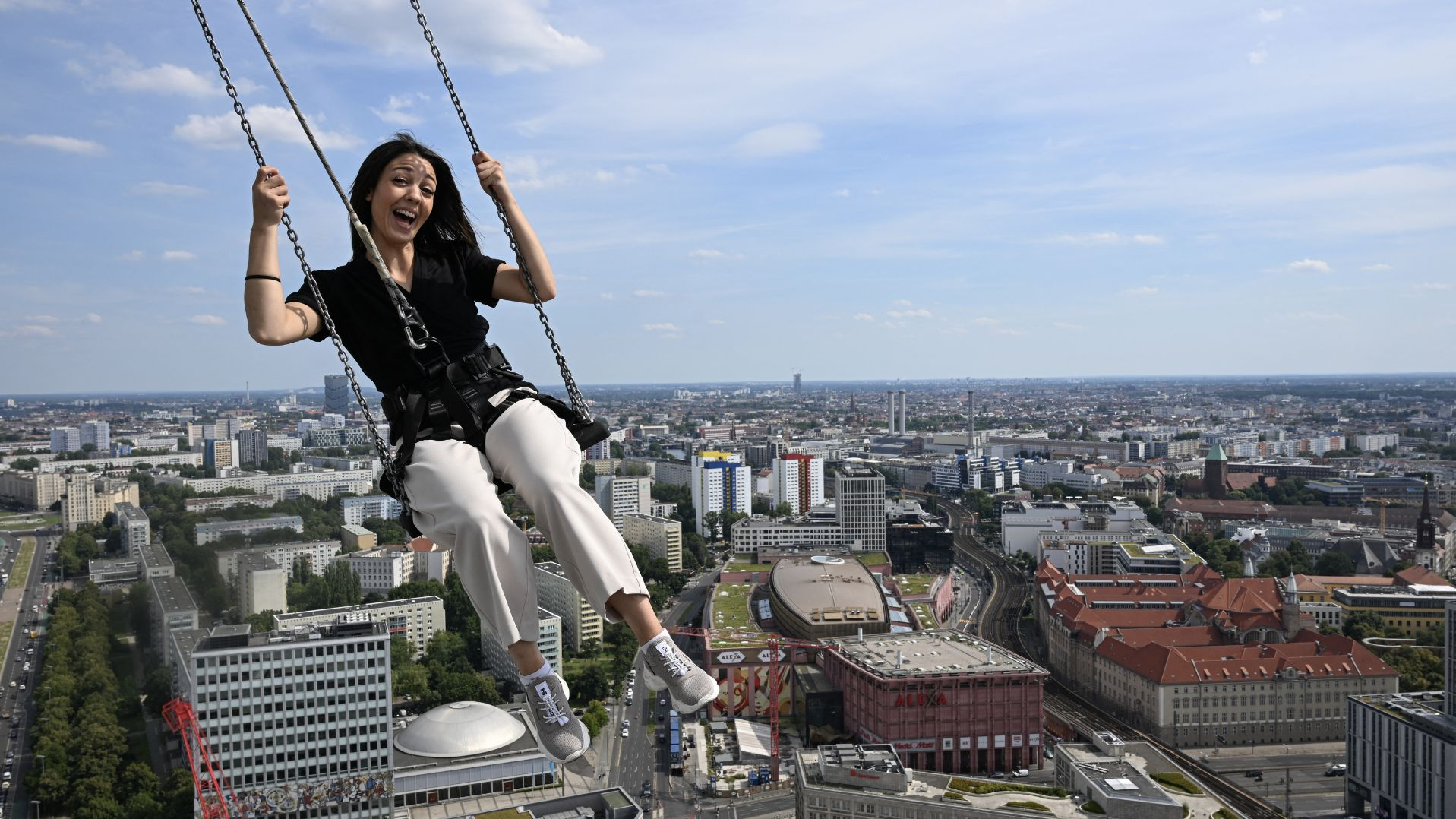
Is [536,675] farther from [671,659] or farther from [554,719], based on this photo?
[671,659]

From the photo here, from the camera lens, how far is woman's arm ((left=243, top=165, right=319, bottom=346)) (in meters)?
1.54

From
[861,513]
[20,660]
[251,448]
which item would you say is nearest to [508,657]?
[20,660]

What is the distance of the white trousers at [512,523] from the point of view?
150 cm

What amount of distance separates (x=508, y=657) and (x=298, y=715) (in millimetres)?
3699

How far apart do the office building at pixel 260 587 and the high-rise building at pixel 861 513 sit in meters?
10.2

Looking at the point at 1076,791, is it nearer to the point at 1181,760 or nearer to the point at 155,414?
the point at 1181,760

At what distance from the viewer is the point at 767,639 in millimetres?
12289

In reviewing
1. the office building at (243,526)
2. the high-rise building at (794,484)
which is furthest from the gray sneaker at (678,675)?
the high-rise building at (794,484)

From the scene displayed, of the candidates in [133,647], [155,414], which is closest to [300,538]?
[133,647]

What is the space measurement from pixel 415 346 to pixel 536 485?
0.27m

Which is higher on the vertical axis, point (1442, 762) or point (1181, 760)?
point (1442, 762)

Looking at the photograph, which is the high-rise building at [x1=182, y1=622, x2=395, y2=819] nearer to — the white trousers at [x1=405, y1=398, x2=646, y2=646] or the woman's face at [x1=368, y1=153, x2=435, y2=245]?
the woman's face at [x1=368, y1=153, x2=435, y2=245]

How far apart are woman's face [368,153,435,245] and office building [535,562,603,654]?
40.7ft

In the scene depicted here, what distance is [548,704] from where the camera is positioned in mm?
1554
